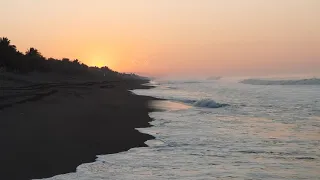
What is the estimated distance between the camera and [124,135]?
13.3 meters

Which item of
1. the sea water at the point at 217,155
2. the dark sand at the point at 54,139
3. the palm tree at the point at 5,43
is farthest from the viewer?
the palm tree at the point at 5,43

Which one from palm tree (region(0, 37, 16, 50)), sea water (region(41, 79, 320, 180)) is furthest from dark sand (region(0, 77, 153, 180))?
palm tree (region(0, 37, 16, 50))

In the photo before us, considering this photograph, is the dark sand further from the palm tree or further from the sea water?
the palm tree

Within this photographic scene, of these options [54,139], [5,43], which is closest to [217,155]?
[54,139]

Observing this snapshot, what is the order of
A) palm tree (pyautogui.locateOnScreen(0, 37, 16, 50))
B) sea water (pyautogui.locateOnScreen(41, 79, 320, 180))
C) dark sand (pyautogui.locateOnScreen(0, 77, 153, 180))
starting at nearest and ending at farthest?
1. sea water (pyautogui.locateOnScreen(41, 79, 320, 180))
2. dark sand (pyautogui.locateOnScreen(0, 77, 153, 180))
3. palm tree (pyautogui.locateOnScreen(0, 37, 16, 50))

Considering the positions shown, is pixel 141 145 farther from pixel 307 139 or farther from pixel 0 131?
pixel 307 139

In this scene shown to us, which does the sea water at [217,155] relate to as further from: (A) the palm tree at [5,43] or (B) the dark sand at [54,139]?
(A) the palm tree at [5,43]

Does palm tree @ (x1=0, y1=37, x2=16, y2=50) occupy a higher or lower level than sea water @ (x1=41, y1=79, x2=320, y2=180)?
higher

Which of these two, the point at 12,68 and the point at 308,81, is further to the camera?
the point at 308,81

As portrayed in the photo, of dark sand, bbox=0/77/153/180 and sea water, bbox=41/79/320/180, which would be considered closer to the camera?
sea water, bbox=41/79/320/180

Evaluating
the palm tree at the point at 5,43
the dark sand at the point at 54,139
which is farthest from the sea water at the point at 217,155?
the palm tree at the point at 5,43

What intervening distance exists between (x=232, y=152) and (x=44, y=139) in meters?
5.69

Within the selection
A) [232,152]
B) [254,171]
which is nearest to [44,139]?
[232,152]

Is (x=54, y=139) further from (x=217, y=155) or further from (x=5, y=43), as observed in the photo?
(x=5, y=43)
